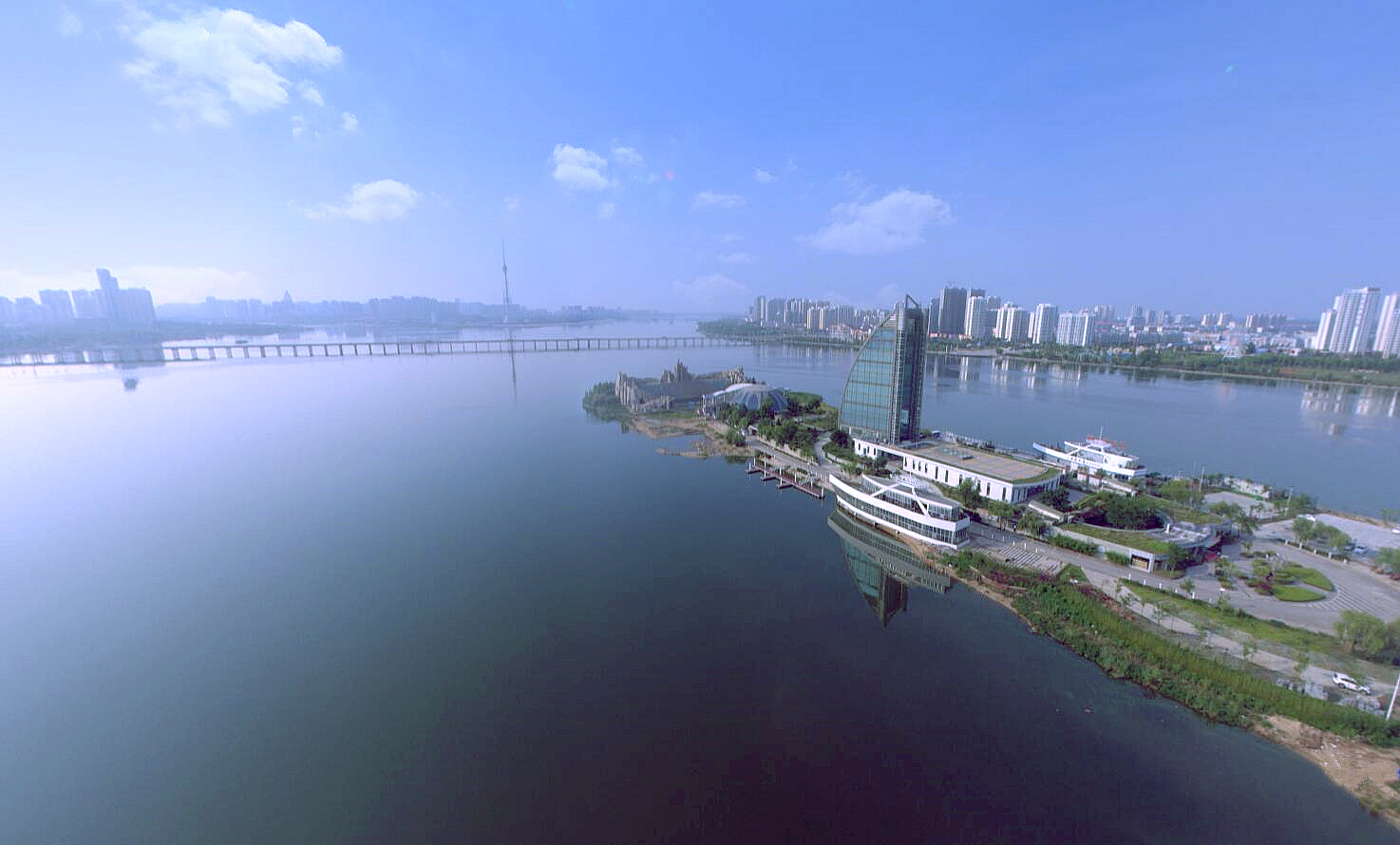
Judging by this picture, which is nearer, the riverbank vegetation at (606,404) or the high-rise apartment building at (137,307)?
the riverbank vegetation at (606,404)

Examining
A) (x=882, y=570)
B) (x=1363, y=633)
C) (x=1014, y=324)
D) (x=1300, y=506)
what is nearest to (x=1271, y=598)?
(x=1363, y=633)

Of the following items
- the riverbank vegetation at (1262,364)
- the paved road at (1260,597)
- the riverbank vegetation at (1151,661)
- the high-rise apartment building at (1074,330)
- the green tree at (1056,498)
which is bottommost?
the riverbank vegetation at (1151,661)

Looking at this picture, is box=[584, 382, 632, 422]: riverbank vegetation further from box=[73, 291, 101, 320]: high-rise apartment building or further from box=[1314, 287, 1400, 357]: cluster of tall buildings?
box=[73, 291, 101, 320]: high-rise apartment building

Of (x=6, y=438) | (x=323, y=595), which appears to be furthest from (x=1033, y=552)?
(x=6, y=438)

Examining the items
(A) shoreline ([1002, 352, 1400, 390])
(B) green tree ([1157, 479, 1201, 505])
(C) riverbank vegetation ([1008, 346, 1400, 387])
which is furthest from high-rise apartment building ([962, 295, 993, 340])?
(B) green tree ([1157, 479, 1201, 505])

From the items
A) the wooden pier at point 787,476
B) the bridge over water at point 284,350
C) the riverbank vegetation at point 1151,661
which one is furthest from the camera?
the bridge over water at point 284,350

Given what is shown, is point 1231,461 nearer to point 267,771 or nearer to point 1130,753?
point 1130,753

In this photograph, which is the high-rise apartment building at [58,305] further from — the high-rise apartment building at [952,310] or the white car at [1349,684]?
the high-rise apartment building at [952,310]

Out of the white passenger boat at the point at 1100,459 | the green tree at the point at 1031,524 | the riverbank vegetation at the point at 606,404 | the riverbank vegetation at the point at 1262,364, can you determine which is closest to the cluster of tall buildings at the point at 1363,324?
the riverbank vegetation at the point at 1262,364
